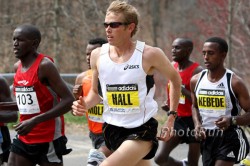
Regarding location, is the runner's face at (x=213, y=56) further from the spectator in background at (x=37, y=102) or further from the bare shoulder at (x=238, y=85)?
the spectator in background at (x=37, y=102)

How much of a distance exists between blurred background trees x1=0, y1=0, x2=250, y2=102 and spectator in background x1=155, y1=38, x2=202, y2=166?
563cm

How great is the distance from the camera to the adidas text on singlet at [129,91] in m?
5.75

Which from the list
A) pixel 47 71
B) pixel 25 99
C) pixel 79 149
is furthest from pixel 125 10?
pixel 79 149

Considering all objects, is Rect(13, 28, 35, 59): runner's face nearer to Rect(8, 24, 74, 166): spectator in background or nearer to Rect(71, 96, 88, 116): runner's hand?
Rect(8, 24, 74, 166): spectator in background

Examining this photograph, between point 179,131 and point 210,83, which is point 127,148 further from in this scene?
point 179,131

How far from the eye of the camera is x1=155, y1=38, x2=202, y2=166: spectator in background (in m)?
8.77

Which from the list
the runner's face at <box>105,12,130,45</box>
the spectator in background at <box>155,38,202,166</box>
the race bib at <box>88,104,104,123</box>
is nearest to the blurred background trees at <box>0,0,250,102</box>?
the spectator in background at <box>155,38,202,166</box>

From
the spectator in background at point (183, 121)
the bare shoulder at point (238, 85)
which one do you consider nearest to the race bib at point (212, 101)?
the bare shoulder at point (238, 85)

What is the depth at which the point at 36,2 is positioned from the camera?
2191 centimetres

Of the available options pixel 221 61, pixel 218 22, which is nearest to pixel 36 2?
pixel 218 22

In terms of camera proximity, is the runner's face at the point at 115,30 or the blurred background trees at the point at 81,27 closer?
the runner's face at the point at 115,30

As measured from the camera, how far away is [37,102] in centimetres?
649

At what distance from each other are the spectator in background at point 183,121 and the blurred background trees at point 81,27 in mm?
5634

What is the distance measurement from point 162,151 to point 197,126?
5.29ft
